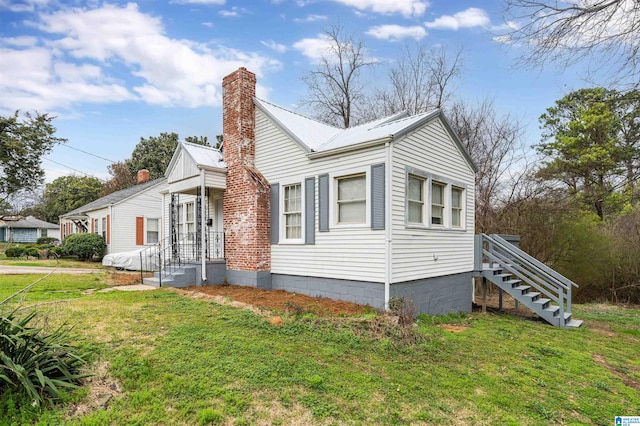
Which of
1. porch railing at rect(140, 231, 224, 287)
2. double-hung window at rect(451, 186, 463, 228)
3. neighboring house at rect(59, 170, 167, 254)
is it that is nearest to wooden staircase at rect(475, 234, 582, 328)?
double-hung window at rect(451, 186, 463, 228)

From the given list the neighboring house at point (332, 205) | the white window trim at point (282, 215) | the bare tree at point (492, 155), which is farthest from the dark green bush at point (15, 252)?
the bare tree at point (492, 155)

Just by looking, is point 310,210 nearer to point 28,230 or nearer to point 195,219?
point 195,219

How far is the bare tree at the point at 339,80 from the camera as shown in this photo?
867 inches

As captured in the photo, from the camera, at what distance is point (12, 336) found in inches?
137

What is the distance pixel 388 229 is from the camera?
733cm

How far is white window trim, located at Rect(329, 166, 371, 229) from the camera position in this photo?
7652mm

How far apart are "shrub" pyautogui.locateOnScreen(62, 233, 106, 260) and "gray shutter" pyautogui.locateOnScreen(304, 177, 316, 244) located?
16501mm

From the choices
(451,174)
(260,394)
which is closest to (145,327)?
(260,394)

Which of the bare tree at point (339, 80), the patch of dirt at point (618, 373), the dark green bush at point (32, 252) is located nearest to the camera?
the patch of dirt at point (618, 373)

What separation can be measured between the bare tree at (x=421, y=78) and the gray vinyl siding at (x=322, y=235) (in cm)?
1250

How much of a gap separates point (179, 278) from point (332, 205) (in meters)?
5.12

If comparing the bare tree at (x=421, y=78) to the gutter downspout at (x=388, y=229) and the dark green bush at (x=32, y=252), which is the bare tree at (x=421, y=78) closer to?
the gutter downspout at (x=388, y=229)

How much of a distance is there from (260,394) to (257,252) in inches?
232

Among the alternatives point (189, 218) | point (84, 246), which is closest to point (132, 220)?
point (84, 246)
